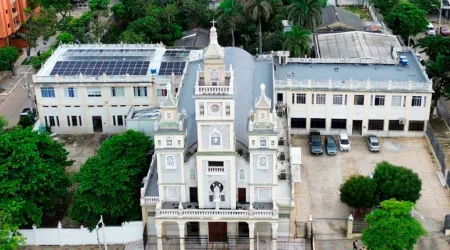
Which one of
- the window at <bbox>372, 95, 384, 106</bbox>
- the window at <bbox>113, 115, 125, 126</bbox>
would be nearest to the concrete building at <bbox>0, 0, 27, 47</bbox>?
the window at <bbox>113, 115, 125, 126</bbox>

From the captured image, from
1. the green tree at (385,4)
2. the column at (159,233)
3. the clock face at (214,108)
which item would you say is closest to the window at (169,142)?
the clock face at (214,108)

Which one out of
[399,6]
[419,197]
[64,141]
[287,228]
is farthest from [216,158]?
[399,6]

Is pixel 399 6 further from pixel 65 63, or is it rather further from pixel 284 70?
pixel 65 63

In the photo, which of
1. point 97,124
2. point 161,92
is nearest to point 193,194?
point 161,92

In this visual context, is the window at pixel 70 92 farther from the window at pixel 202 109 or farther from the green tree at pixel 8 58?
the window at pixel 202 109

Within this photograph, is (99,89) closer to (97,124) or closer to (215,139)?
(97,124)

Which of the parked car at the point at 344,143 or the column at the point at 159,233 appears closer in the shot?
the column at the point at 159,233
